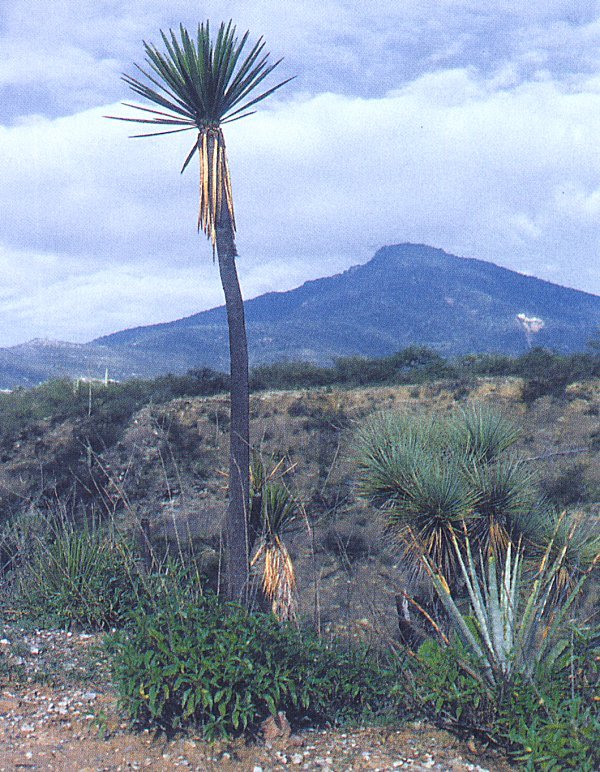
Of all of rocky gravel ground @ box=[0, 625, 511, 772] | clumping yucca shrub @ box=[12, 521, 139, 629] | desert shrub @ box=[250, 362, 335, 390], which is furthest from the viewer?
desert shrub @ box=[250, 362, 335, 390]

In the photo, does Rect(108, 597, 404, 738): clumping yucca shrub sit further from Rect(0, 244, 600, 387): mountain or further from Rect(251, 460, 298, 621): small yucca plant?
Rect(0, 244, 600, 387): mountain

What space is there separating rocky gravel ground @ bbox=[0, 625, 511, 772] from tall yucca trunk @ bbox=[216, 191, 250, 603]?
2.42 meters

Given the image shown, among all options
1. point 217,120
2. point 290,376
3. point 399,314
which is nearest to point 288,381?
point 290,376

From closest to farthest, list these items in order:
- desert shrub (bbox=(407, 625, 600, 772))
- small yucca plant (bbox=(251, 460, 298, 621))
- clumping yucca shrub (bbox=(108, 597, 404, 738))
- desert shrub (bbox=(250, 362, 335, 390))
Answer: desert shrub (bbox=(407, 625, 600, 772)) < clumping yucca shrub (bbox=(108, 597, 404, 738)) < small yucca plant (bbox=(251, 460, 298, 621)) < desert shrub (bbox=(250, 362, 335, 390))

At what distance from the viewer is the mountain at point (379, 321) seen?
71.4 meters

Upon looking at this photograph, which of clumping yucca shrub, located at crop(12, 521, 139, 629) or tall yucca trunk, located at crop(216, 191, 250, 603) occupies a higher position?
tall yucca trunk, located at crop(216, 191, 250, 603)

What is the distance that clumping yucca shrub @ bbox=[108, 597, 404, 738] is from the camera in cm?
479

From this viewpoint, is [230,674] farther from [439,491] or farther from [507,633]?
[439,491]

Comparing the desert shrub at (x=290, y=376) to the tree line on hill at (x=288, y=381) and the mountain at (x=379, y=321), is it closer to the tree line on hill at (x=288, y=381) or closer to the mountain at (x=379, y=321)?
the tree line on hill at (x=288, y=381)

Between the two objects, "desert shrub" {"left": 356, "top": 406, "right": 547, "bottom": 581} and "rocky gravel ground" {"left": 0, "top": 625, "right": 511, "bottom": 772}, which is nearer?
"rocky gravel ground" {"left": 0, "top": 625, "right": 511, "bottom": 772}

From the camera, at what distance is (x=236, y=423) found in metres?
8.20

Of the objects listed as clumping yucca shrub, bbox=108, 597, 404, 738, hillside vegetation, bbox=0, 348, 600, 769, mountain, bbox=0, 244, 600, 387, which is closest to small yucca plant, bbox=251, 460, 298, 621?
hillside vegetation, bbox=0, 348, 600, 769

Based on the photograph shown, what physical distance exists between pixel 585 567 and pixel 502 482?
1.22 m

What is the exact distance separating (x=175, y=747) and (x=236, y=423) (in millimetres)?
3906
